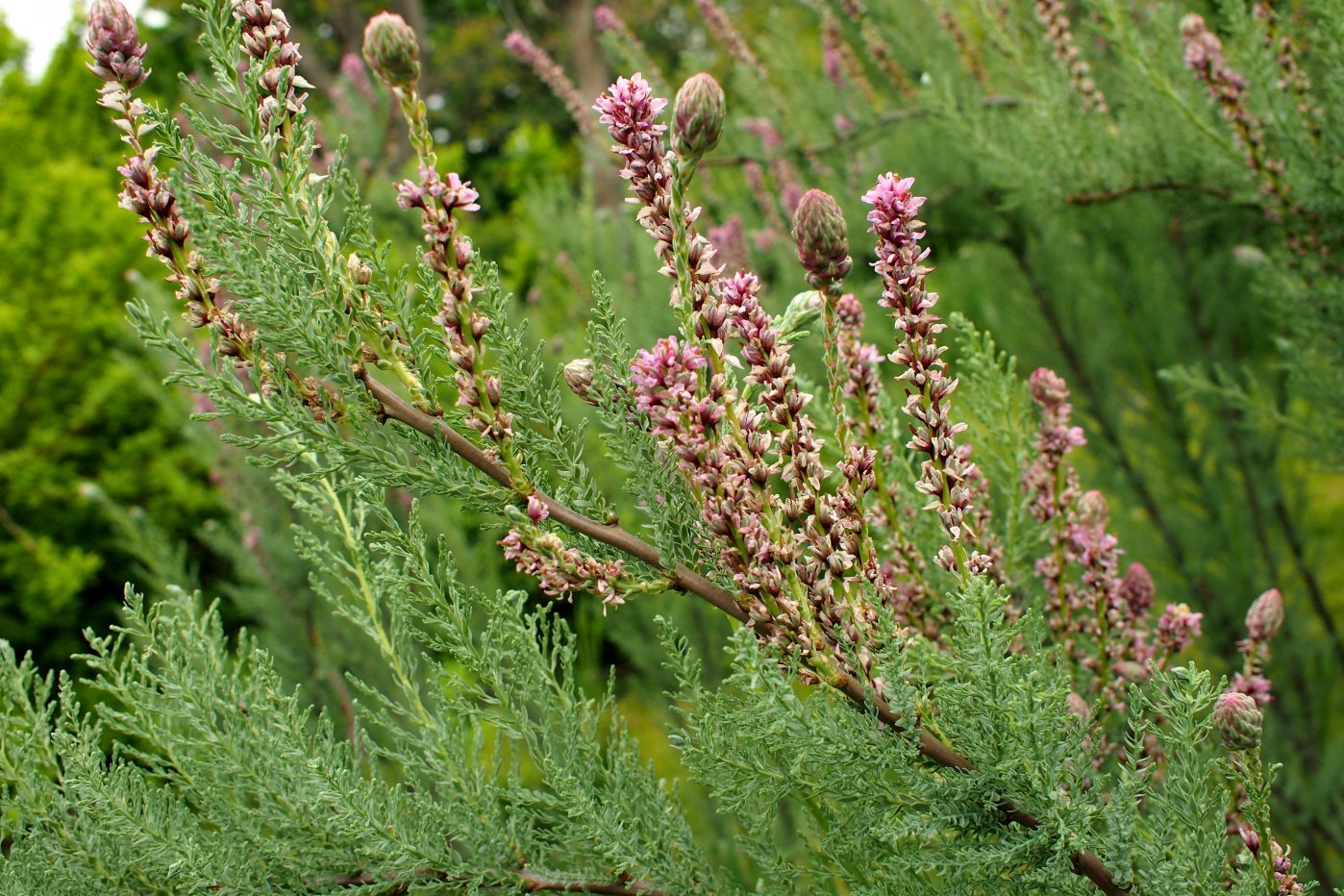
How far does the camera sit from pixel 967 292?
349 cm

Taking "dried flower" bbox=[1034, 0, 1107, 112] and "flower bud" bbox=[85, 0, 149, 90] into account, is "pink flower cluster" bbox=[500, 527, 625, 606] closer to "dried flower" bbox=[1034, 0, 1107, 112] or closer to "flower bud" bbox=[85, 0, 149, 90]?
"flower bud" bbox=[85, 0, 149, 90]

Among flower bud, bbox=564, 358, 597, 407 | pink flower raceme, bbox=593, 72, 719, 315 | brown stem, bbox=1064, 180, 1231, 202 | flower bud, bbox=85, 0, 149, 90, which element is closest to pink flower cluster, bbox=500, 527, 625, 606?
flower bud, bbox=564, 358, 597, 407

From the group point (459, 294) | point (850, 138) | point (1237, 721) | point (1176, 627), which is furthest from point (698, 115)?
point (850, 138)

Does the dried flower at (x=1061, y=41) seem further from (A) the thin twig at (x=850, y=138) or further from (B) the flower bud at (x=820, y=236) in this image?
(B) the flower bud at (x=820, y=236)

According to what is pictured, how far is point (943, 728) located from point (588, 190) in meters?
4.24

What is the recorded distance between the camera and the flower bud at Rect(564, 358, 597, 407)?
1062 millimetres

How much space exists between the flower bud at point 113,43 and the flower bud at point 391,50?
0.24 m

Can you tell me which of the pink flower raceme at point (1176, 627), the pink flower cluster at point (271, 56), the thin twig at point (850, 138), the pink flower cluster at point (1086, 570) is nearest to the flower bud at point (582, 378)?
the pink flower cluster at point (271, 56)

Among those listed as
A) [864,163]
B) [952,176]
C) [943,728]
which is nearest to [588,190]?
[864,163]

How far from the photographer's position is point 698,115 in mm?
971

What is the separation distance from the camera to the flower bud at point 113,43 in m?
0.96

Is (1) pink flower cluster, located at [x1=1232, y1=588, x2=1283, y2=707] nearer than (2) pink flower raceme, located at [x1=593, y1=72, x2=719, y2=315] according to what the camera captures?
No

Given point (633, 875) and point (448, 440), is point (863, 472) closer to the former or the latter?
point (448, 440)

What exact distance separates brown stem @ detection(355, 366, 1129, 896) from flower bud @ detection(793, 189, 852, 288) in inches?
13.2
